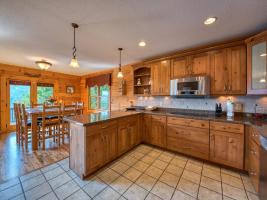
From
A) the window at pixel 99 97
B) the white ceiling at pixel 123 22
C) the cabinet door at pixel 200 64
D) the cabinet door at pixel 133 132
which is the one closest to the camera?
the white ceiling at pixel 123 22

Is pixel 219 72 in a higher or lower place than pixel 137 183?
higher

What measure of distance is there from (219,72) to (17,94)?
21.6ft

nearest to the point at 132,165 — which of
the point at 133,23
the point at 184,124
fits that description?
the point at 184,124

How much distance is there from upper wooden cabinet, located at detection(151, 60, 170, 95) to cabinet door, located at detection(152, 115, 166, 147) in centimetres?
75

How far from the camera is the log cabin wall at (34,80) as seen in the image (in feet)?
14.3

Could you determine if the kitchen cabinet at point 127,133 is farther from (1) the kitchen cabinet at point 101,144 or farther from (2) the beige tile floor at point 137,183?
(2) the beige tile floor at point 137,183

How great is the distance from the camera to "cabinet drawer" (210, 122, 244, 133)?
208cm

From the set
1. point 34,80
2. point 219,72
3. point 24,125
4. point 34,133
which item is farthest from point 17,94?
point 219,72

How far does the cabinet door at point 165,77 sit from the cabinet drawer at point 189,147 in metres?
1.22

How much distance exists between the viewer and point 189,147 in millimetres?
2592

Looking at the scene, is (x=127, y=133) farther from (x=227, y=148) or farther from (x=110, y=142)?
(x=227, y=148)

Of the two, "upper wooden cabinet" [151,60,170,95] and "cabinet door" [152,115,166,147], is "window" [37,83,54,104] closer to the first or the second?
"upper wooden cabinet" [151,60,170,95]

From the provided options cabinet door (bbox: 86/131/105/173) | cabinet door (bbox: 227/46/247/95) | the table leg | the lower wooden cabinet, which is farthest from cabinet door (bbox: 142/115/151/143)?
the table leg

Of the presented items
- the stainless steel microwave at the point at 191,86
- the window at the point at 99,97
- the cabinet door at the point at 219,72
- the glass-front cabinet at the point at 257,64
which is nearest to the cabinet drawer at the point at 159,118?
the stainless steel microwave at the point at 191,86
